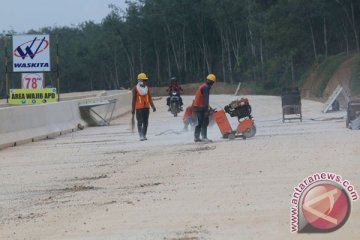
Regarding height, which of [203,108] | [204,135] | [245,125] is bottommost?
[204,135]

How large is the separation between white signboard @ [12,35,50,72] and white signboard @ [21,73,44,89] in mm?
239

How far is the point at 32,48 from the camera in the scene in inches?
1508

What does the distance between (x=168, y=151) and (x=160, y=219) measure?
8.80 metres

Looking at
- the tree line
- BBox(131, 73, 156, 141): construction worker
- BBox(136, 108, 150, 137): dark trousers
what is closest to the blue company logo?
BBox(131, 73, 156, 141): construction worker

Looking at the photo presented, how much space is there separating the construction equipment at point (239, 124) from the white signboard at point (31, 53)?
18.9m

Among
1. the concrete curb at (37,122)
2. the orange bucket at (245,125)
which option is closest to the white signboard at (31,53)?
the concrete curb at (37,122)

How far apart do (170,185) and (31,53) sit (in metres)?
27.2

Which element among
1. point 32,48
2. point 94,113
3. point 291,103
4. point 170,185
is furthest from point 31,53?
point 170,185

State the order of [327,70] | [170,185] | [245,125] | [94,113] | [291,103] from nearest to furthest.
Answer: [170,185]
[245,125]
[291,103]
[94,113]
[327,70]

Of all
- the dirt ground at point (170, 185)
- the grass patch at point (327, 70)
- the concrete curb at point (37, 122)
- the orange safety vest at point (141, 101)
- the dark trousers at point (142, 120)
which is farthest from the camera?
the grass patch at point (327, 70)

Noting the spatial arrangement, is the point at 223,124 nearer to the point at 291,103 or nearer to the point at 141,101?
the point at 141,101

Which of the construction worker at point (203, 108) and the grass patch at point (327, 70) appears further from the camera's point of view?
the grass patch at point (327, 70)

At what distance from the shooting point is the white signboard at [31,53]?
38.1 m

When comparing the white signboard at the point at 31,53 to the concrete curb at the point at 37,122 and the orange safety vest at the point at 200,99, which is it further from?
the orange safety vest at the point at 200,99
